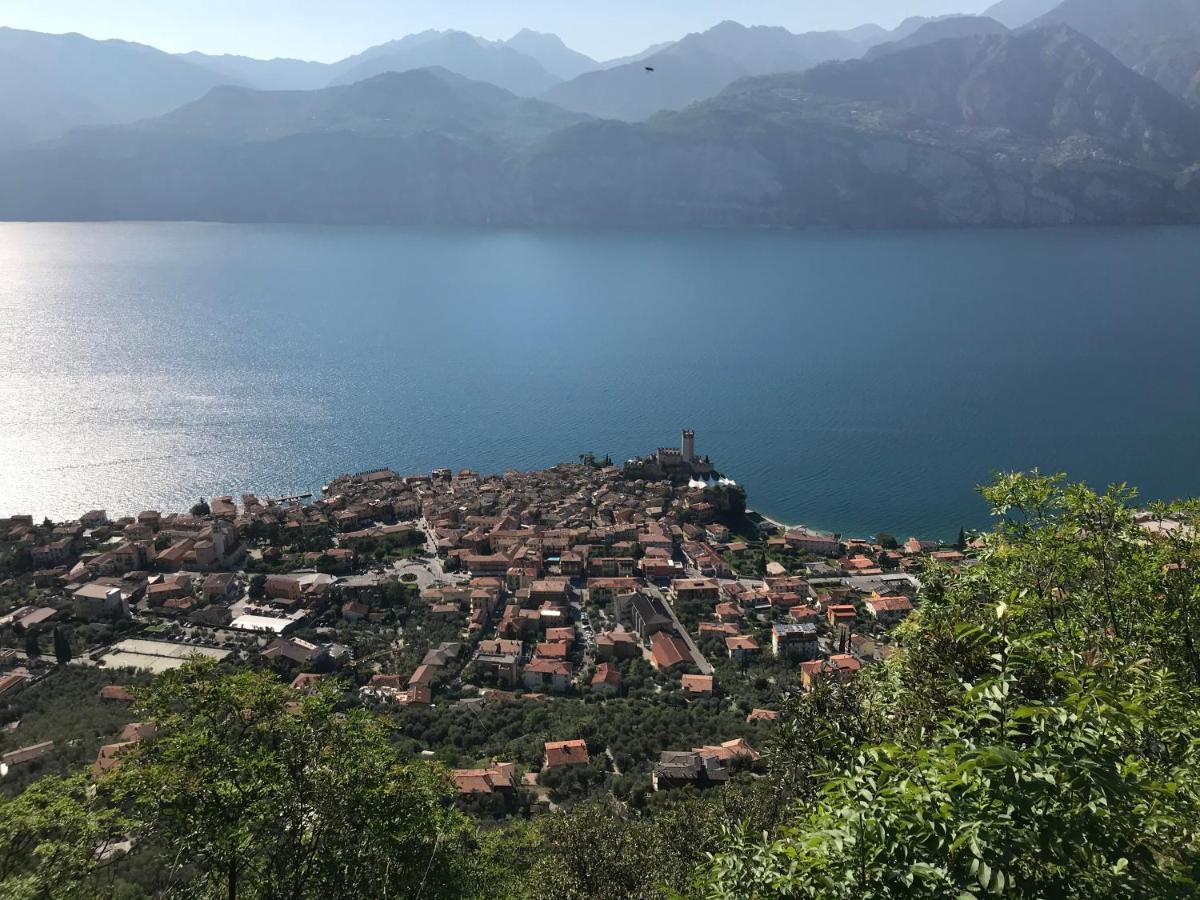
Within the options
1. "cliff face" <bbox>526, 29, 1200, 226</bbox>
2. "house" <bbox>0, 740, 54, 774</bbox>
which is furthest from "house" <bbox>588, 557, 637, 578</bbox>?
"cliff face" <bbox>526, 29, 1200, 226</bbox>

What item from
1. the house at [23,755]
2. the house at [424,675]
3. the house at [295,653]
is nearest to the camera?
the house at [23,755]

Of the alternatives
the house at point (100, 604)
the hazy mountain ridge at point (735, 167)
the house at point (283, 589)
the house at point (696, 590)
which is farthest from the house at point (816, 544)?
the hazy mountain ridge at point (735, 167)

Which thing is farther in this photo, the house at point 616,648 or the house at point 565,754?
the house at point 616,648

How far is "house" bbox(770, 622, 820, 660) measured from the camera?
2495 cm

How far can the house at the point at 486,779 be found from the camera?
54.9ft

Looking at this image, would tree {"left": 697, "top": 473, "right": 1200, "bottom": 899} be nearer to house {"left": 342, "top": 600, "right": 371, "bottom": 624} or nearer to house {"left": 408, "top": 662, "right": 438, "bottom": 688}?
house {"left": 408, "top": 662, "right": 438, "bottom": 688}

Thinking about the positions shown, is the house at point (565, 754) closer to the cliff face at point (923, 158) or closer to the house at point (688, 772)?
the house at point (688, 772)

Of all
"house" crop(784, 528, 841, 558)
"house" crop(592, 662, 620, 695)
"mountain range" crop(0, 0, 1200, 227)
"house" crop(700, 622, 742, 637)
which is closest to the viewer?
"house" crop(592, 662, 620, 695)

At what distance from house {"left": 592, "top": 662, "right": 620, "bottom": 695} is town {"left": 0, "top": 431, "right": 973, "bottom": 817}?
5 centimetres

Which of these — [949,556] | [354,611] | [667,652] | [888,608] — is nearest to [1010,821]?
[667,652]

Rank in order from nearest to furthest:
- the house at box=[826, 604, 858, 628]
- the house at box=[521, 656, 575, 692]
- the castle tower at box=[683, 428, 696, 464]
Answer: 1. the house at box=[521, 656, 575, 692]
2. the house at box=[826, 604, 858, 628]
3. the castle tower at box=[683, 428, 696, 464]

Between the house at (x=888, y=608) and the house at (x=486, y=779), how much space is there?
50.5 feet

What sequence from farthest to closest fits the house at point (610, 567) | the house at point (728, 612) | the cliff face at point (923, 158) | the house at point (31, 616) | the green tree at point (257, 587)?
the cliff face at point (923, 158) < the house at point (610, 567) < the green tree at point (257, 587) < the house at point (728, 612) < the house at point (31, 616)

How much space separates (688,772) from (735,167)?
582 feet
